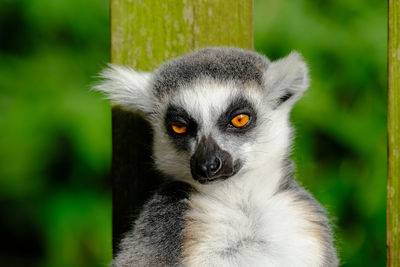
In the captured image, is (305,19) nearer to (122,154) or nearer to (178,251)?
(122,154)

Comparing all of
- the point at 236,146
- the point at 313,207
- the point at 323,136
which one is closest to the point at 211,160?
the point at 236,146

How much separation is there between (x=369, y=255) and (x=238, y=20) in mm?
1781

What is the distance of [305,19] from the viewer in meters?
3.48

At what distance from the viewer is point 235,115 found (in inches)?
94.3

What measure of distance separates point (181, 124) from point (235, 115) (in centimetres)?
24

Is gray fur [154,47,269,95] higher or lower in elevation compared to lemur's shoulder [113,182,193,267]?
higher

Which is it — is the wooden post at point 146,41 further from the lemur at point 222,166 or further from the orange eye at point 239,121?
the orange eye at point 239,121

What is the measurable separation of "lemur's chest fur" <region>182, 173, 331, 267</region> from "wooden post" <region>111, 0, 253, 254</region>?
1.03 ft

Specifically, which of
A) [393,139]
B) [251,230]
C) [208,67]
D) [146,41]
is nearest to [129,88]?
[146,41]

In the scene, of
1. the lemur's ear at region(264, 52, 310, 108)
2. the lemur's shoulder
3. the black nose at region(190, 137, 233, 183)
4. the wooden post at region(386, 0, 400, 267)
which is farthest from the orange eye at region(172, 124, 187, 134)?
the wooden post at region(386, 0, 400, 267)

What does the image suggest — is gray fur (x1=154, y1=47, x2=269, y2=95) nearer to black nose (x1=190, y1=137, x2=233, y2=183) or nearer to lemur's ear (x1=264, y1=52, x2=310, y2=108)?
lemur's ear (x1=264, y1=52, x2=310, y2=108)

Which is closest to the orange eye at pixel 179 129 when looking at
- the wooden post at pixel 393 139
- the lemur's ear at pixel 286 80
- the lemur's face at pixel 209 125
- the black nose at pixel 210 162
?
the lemur's face at pixel 209 125

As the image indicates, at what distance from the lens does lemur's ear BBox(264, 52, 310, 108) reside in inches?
96.6

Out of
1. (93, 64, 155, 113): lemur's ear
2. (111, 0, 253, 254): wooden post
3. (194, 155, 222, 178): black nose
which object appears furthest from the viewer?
(93, 64, 155, 113): lemur's ear
